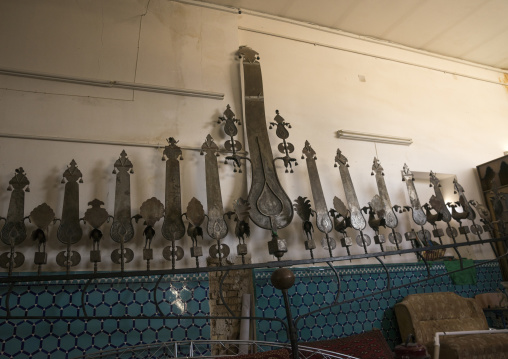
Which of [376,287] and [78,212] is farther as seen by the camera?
[376,287]

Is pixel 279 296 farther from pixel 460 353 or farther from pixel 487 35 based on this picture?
pixel 487 35

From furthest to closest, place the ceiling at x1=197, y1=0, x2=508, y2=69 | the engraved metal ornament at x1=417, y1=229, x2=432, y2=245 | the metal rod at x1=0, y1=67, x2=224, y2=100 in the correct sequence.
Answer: the ceiling at x1=197, y1=0, x2=508, y2=69
the engraved metal ornament at x1=417, y1=229, x2=432, y2=245
the metal rod at x1=0, y1=67, x2=224, y2=100

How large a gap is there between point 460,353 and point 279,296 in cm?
137

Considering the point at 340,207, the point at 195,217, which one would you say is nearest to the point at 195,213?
the point at 195,217

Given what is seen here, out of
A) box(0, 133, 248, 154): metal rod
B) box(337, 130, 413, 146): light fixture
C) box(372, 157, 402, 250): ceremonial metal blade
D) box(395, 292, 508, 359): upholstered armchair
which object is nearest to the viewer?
box(395, 292, 508, 359): upholstered armchair

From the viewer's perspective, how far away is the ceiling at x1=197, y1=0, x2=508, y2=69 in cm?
455

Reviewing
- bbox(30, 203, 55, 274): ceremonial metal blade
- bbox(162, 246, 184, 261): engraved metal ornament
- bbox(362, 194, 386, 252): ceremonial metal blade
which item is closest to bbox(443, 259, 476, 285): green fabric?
bbox(362, 194, 386, 252): ceremonial metal blade

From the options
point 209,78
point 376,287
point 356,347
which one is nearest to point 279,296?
point 356,347

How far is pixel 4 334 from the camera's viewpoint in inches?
92.9

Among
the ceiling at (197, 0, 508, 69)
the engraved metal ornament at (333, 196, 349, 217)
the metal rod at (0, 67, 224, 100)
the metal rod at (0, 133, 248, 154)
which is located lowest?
the engraved metal ornament at (333, 196, 349, 217)

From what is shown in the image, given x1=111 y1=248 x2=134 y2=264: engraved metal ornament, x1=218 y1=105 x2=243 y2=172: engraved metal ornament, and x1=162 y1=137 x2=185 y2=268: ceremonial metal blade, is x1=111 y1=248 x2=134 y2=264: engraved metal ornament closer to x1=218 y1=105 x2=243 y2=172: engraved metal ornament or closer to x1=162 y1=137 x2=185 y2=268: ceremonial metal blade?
x1=162 y1=137 x2=185 y2=268: ceremonial metal blade

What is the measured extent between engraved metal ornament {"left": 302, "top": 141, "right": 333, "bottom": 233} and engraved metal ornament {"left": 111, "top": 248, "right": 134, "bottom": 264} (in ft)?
5.07

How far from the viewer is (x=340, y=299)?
10.8 ft

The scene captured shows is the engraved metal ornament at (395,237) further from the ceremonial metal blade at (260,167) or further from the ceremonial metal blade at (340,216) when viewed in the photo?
the ceremonial metal blade at (260,167)
